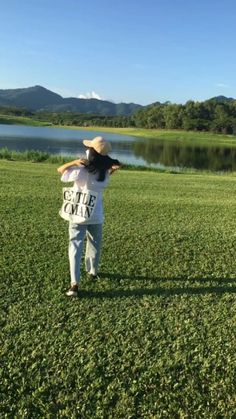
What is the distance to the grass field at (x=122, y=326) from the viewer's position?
144 inches

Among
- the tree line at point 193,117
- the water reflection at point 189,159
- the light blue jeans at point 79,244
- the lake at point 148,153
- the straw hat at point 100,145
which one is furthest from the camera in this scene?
the tree line at point 193,117

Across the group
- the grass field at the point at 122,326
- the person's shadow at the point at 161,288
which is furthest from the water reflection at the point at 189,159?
the person's shadow at the point at 161,288

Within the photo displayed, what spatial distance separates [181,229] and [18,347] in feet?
16.7

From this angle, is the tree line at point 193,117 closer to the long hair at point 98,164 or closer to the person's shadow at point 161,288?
the person's shadow at point 161,288

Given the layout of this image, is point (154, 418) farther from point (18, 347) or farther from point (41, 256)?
point (41, 256)

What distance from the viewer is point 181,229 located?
8688mm

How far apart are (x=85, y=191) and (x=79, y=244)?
628 millimetres

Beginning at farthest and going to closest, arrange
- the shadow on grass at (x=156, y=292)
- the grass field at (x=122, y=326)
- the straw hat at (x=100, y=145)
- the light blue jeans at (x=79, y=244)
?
the shadow on grass at (x=156, y=292)
the light blue jeans at (x=79, y=244)
the straw hat at (x=100, y=145)
the grass field at (x=122, y=326)

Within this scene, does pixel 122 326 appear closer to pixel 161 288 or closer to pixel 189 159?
pixel 161 288

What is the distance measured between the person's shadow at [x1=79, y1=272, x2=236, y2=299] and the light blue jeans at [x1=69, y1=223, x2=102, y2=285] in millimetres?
360

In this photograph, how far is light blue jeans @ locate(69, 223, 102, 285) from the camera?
5.14 metres

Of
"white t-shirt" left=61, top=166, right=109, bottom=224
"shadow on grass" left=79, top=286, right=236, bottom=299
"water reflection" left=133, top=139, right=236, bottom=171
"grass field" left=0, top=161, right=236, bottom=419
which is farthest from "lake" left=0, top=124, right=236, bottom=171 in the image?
"white t-shirt" left=61, top=166, right=109, bottom=224

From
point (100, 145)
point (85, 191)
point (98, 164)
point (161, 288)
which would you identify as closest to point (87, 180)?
point (85, 191)

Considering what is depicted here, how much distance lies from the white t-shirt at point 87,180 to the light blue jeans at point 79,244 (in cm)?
14
